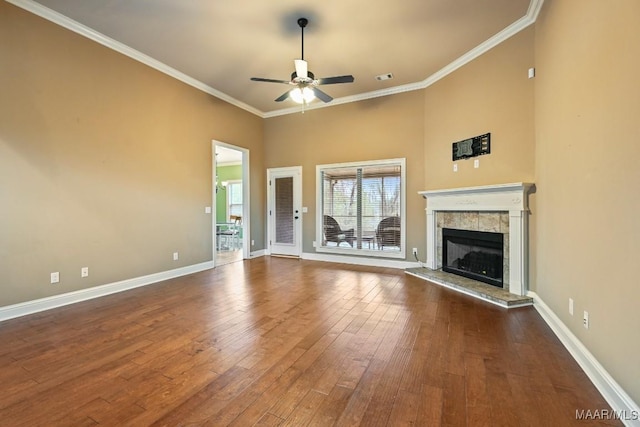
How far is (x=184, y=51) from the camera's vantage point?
14.1 ft

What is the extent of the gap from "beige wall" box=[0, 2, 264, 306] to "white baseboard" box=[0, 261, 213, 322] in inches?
3.0

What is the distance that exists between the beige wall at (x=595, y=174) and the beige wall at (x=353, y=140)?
2453 millimetres

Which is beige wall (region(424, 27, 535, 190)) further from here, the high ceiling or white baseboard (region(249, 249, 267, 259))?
white baseboard (region(249, 249, 267, 259))

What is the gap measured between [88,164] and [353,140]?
4.59 meters

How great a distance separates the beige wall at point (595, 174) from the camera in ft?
5.37

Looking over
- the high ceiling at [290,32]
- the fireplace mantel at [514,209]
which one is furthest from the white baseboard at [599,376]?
the high ceiling at [290,32]

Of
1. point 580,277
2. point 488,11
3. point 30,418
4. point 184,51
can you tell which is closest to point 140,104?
point 184,51

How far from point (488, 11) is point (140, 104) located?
16.4 ft

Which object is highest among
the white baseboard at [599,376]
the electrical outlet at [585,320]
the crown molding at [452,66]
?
the crown molding at [452,66]

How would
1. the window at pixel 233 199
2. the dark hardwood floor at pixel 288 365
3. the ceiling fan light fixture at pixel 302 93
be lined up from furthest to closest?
the window at pixel 233 199, the ceiling fan light fixture at pixel 302 93, the dark hardwood floor at pixel 288 365

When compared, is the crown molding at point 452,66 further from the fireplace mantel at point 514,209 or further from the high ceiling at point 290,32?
the fireplace mantel at point 514,209

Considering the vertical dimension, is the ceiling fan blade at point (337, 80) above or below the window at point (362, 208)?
above

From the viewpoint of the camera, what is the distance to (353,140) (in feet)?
20.2

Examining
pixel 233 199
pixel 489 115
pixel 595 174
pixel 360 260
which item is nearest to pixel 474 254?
pixel 489 115
